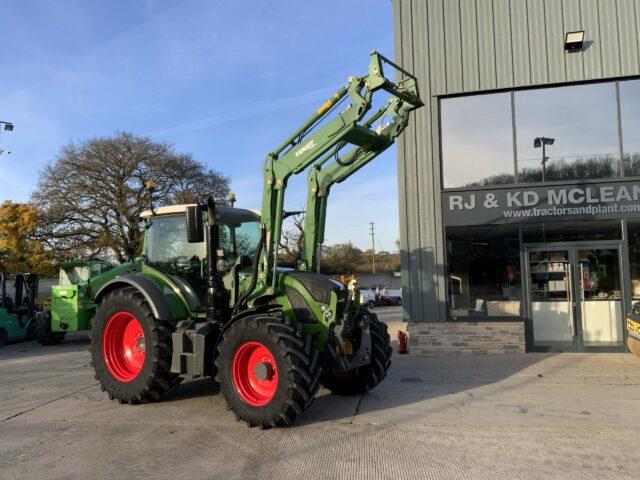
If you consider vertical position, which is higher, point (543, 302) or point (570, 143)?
point (570, 143)

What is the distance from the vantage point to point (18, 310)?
1488 centimetres

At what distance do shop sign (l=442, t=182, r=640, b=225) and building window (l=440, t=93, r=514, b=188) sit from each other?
0.35 metres

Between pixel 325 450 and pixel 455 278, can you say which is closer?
pixel 325 450

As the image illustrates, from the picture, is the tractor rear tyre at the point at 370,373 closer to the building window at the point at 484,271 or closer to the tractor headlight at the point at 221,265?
the tractor headlight at the point at 221,265

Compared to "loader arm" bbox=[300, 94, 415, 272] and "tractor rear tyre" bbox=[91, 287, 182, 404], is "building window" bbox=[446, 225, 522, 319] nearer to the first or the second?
"loader arm" bbox=[300, 94, 415, 272]

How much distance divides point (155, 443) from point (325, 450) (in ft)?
5.53

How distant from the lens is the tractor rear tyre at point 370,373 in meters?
6.49

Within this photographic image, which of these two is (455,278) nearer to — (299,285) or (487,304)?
(487,304)

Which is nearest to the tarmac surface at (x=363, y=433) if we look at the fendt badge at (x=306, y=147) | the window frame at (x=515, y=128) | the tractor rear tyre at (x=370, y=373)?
the tractor rear tyre at (x=370, y=373)

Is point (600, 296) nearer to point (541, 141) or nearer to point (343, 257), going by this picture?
point (541, 141)

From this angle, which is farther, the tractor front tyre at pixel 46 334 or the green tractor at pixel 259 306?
the tractor front tyre at pixel 46 334

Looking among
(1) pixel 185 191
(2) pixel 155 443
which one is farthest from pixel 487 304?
(1) pixel 185 191

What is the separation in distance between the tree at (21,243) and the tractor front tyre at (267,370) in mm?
23962

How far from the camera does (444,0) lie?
34.0 ft
